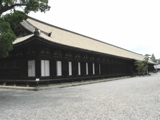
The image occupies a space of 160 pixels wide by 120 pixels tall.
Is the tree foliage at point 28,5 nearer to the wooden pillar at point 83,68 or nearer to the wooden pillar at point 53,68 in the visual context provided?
the wooden pillar at point 53,68

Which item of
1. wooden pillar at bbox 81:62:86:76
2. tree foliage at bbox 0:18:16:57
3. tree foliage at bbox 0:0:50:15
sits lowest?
wooden pillar at bbox 81:62:86:76

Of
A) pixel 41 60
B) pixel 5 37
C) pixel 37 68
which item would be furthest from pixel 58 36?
pixel 5 37

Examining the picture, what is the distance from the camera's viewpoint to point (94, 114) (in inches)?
182

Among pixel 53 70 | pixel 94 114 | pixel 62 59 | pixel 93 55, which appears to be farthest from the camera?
pixel 93 55

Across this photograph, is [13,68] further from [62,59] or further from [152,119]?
[152,119]

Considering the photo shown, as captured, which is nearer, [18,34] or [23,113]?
[23,113]

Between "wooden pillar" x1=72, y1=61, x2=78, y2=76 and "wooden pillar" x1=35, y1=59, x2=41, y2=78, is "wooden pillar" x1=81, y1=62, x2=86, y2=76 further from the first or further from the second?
"wooden pillar" x1=35, y1=59, x2=41, y2=78

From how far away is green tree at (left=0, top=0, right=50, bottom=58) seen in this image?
281 inches

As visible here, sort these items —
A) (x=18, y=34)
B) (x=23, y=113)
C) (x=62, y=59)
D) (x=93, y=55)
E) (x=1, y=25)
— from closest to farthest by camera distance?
(x=23, y=113) < (x=1, y=25) < (x=62, y=59) < (x=18, y=34) < (x=93, y=55)

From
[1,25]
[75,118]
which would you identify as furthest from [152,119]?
[1,25]

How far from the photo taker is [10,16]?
8.04 meters

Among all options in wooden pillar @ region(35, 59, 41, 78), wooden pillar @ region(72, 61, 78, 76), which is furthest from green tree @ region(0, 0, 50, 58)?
wooden pillar @ region(72, 61, 78, 76)

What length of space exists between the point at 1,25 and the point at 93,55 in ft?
40.8

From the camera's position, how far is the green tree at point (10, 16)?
7150 millimetres
